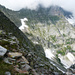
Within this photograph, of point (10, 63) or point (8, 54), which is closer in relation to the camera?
point (10, 63)

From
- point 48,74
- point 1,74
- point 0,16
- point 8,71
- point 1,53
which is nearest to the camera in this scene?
point 1,74

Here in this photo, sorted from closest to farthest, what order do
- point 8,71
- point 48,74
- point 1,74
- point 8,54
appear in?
point 1,74 → point 8,71 → point 8,54 → point 48,74

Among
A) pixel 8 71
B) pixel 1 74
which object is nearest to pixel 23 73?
pixel 8 71

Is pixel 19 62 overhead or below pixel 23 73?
overhead

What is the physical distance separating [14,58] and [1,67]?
2.40 meters

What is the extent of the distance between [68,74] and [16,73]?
10.8m

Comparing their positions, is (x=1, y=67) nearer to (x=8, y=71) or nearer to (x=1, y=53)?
(x=8, y=71)

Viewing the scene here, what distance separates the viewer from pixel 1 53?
9836 millimetres

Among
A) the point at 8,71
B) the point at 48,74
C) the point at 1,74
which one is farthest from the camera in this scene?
the point at 48,74

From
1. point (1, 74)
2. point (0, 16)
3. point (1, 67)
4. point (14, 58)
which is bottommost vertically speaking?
point (1, 74)

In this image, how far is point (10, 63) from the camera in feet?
32.4

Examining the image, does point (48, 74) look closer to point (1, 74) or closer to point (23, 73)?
point (23, 73)

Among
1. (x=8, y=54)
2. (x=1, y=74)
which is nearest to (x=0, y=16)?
(x=8, y=54)

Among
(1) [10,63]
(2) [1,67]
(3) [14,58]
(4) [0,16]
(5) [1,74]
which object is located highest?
(4) [0,16]
